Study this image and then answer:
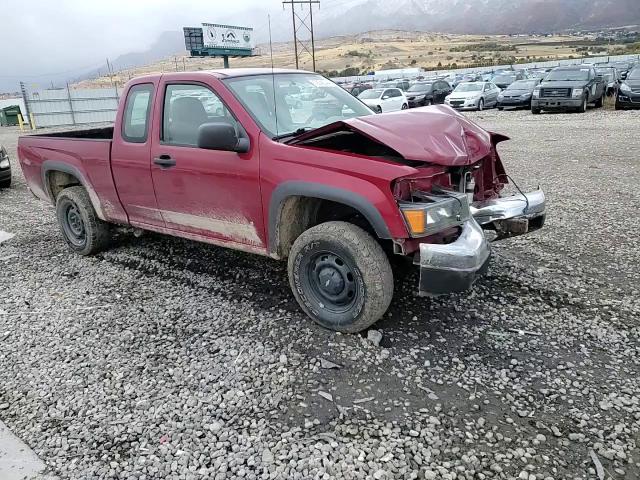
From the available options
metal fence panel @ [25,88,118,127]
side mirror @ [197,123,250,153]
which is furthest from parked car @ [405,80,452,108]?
side mirror @ [197,123,250,153]

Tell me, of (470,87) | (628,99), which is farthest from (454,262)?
(470,87)

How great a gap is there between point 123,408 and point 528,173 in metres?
8.12

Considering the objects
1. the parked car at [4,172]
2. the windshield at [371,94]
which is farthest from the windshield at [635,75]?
the parked car at [4,172]

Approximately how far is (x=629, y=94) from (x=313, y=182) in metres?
18.4

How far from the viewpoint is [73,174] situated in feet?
18.3

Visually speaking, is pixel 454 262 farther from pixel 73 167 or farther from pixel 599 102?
pixel 599 102

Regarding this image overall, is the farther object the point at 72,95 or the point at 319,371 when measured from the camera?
the point at 72,95

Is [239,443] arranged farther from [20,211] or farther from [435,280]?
[20,211]

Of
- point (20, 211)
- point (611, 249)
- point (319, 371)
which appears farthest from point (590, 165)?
point (20, 211)

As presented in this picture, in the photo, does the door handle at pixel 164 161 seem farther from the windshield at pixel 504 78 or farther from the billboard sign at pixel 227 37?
the billboard sign at pixel 227 37

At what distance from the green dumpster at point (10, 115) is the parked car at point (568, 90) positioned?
3044 centimetres

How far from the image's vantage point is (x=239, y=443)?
2730mm

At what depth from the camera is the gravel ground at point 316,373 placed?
2615 mm

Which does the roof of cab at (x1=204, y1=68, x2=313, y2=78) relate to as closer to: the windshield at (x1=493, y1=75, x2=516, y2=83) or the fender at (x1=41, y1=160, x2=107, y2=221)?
the fender at (x1=41, y1=160, x2=107, y2=221)
